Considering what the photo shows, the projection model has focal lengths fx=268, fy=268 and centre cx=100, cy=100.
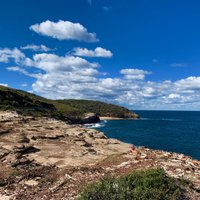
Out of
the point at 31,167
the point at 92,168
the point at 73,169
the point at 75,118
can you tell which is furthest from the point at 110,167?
the point at 75,118

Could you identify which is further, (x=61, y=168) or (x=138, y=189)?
(x=61, y=168)

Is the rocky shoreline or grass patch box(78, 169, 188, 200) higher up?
grass patch box(78, 169, 188, 200)

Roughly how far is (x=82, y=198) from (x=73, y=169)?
851 cm

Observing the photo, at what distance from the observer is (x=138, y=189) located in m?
13.3

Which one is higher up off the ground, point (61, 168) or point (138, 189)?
point (138, 189)

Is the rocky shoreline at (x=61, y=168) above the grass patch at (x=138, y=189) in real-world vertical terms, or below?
below

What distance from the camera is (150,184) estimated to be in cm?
1450

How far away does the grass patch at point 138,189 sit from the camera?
13.0 metres

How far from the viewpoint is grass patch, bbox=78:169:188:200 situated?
13.0m

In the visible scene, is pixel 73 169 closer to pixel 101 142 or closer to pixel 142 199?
pixel 142 199

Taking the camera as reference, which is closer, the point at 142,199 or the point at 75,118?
the point at 142,199

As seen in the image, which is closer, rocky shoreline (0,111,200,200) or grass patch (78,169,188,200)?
grass patch (78,169,188,200)

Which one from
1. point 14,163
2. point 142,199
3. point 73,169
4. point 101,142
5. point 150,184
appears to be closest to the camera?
point 142,199

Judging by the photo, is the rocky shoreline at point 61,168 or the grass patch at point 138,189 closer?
the grass patch at point 138,189
